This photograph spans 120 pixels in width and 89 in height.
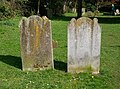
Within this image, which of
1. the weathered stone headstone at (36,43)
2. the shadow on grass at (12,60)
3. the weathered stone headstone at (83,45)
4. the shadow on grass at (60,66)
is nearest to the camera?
the weathered stone headstone at (83,45)

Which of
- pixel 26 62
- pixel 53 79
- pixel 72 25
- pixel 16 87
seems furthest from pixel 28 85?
pixel 72 25

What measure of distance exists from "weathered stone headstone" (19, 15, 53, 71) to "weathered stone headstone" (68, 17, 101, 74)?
2.01ft

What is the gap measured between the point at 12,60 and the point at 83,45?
2.70 metres

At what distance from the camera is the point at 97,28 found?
8578 mm

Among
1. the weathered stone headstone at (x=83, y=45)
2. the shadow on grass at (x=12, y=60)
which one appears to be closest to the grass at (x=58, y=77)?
the shadow on grass at (x=12, y=60)

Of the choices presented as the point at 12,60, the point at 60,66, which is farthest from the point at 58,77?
the point at 12,60

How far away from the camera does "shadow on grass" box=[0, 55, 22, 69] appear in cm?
969

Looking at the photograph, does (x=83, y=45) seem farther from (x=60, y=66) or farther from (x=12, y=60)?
(x=12, y=60)

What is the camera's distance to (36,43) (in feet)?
29.1

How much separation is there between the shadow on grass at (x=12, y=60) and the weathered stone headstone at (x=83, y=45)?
5.52 feet

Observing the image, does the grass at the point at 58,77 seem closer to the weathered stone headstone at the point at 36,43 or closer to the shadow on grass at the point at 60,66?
the shadow on grass at the point at 60,66

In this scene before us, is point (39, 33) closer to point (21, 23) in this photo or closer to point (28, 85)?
point (21, 23)

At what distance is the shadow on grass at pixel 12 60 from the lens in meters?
9.69

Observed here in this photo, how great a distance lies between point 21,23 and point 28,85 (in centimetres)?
187
